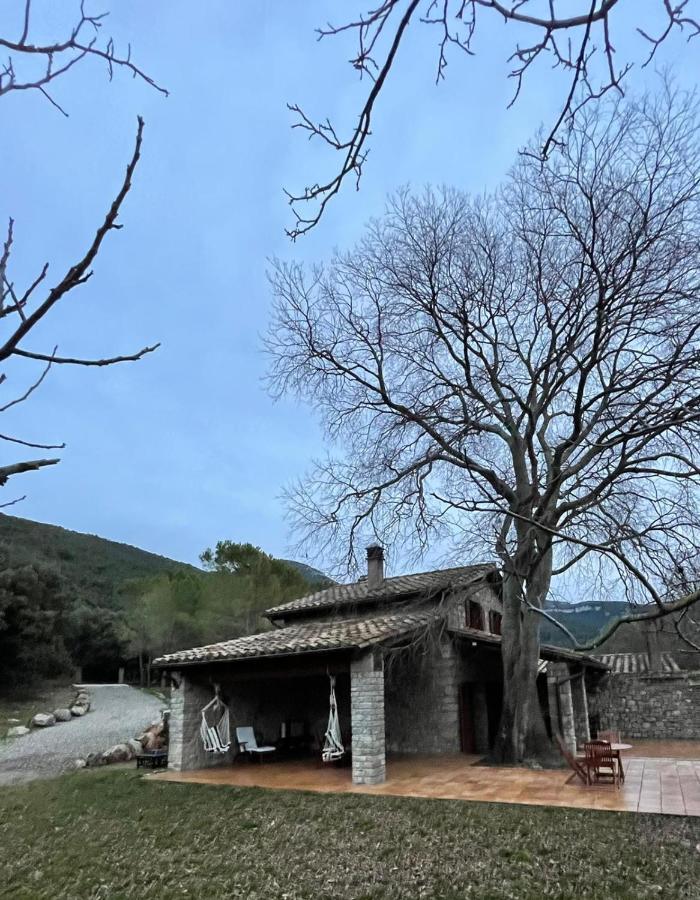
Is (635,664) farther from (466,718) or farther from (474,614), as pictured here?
(466,718)

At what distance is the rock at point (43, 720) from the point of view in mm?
19734

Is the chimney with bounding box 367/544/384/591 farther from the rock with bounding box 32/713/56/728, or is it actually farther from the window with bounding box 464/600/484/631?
the rock with bounding box 32/713/56/728

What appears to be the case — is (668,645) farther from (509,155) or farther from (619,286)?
(509,155)

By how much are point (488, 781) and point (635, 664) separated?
45.7ft

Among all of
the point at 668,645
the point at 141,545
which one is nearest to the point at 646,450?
the point at 668,645

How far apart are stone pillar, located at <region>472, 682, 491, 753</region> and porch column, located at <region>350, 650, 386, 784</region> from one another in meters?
5.41

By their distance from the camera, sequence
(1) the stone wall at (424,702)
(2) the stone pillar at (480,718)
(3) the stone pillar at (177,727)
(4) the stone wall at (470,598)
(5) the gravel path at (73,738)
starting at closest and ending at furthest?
(3) the stone pillar at (177,727), (4) the stone wall at (470,598), (1) the stone wall at (424,702), (5) the gravel path at (73,738), (2) the stone pillar at (480,718)

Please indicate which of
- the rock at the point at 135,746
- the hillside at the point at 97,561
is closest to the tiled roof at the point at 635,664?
the rock at the point at 135,746

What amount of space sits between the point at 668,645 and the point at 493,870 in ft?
84.2

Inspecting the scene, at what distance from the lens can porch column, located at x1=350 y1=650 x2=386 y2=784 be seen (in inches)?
422

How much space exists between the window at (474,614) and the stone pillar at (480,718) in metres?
1.68

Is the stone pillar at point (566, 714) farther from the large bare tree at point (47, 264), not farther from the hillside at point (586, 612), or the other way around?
the large bare tree at point (47, 264)

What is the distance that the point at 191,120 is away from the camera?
6.81ft

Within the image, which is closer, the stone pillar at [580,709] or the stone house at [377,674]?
the stone house at [377,674]
